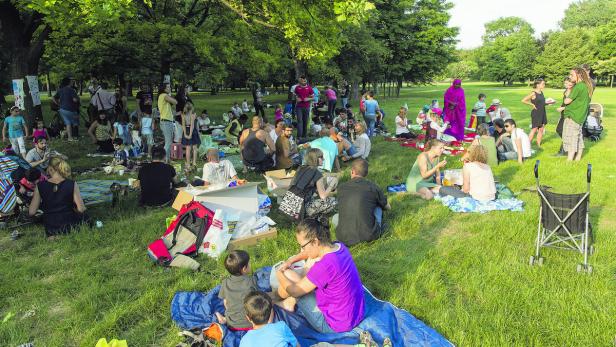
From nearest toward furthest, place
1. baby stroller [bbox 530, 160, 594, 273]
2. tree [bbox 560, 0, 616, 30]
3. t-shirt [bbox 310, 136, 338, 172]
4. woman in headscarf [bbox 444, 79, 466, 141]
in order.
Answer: baby stroller [bbox 530, 160, 594, 273], t-shirt [bbox 310, 136, 338, 172], woman in headscarf [bbox 444, 79, 466, 141], tree [bbox 560, 0, 616, 30]

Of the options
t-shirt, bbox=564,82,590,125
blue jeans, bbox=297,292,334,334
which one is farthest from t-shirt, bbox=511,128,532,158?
blue jeans, bbox=297,292,334,334

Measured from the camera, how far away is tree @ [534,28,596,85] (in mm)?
63406

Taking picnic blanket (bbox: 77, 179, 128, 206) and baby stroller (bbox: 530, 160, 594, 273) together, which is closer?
baby stroller (bbox: 530, 160, 594, 273)

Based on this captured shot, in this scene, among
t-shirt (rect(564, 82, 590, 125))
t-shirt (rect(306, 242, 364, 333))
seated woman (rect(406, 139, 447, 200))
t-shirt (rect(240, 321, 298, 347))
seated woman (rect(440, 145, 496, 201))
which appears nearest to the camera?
t-shirt (rect(240, 321, 298, 347))

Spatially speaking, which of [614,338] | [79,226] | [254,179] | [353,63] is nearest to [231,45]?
[254,179]

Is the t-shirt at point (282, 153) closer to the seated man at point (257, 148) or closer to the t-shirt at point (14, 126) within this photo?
the seated man at point (257, 148)

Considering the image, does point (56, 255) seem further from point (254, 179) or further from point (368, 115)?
point (368, 115)

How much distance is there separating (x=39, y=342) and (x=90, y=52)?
14.5m

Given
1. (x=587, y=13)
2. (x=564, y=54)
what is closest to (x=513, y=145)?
(x=564, y=54)

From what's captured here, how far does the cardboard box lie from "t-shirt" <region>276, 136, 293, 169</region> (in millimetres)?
3696

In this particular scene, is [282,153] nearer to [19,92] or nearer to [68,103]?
[68,103]

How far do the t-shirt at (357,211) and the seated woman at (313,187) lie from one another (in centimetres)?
78

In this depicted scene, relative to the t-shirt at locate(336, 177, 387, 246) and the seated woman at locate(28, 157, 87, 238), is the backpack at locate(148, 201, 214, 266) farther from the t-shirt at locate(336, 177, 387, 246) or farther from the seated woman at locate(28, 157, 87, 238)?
the t-shirt at locate(336, 177, 387, 246)

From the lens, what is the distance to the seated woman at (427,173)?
7852 millimetres
